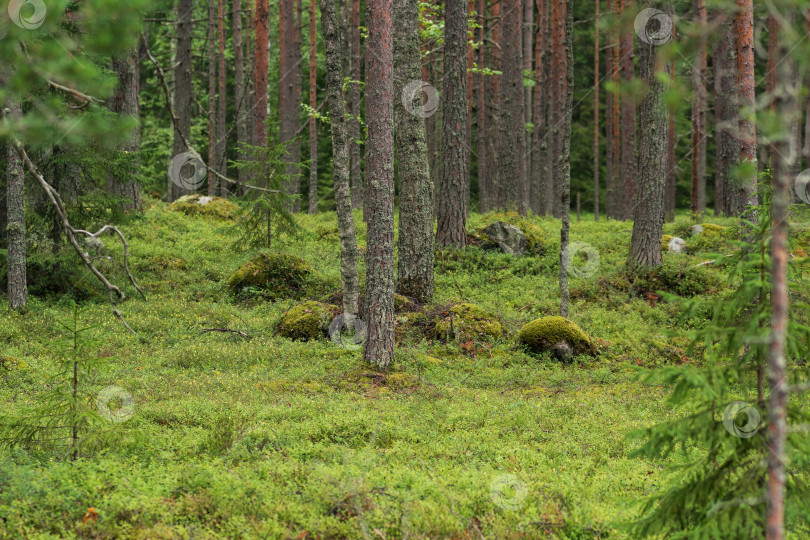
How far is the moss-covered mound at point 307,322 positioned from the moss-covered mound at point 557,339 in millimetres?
3584

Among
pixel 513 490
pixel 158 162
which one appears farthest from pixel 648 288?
pixel 158 162

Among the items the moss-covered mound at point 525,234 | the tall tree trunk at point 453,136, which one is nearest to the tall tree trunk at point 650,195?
the moss-covered mound at point 525,234

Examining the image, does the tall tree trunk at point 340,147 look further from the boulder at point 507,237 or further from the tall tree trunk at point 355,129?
the tall tree trunk at point 355,129

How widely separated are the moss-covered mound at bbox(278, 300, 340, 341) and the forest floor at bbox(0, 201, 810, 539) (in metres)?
0.35

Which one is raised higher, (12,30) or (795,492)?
(12,30)

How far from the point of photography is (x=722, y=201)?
26.0 metres

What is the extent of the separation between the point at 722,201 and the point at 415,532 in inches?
997

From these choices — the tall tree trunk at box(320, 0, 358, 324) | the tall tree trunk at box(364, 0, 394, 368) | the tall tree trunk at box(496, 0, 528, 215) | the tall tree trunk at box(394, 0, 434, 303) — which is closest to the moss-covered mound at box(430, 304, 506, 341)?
the tall tree trunk at box(394, 0, 434, 303)

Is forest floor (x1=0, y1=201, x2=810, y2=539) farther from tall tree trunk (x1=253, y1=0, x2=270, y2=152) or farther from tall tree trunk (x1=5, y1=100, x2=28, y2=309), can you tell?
tall tree trunk (x1=253, y1=0, x2=270, y2=152)

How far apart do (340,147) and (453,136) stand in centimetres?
613

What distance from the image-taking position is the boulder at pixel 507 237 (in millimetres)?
17031

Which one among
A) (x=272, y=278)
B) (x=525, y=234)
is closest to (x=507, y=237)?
(x=525, y=234)

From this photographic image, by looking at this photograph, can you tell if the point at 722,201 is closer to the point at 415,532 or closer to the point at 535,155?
the point at 535,155

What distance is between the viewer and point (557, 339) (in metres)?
10.9
